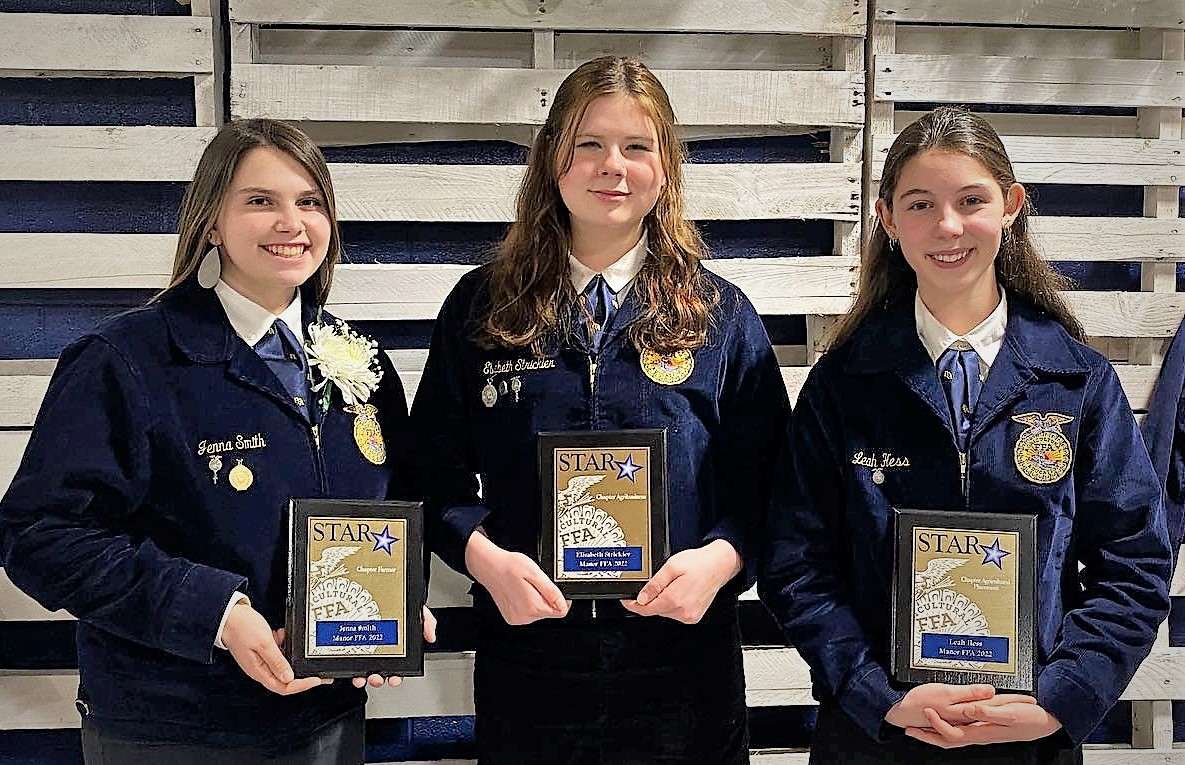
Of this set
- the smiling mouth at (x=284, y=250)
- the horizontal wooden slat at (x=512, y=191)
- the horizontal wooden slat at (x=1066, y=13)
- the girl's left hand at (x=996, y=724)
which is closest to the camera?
the girl's left hand at (x=996, y=724)

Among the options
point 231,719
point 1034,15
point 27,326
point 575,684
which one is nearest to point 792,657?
point 575,684

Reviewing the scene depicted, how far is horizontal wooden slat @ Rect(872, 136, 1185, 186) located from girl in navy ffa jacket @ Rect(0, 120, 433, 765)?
6.03 feet

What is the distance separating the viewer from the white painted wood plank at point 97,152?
2721 millimetres

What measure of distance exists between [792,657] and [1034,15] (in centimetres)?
176

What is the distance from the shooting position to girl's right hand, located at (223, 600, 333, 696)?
1.82m

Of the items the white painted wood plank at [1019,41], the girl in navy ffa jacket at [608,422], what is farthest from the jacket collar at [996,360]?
the white painted wood plank at [1019,41]

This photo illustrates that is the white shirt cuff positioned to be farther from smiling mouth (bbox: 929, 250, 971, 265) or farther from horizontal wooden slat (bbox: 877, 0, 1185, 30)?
horizontal wooden slat (bbox: 877, 0, 1185, 30)

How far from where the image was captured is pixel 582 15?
2807mm

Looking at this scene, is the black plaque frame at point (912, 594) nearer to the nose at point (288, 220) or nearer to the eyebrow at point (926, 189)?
the eyebrow at point (926, 189)

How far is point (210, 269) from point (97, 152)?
937mm

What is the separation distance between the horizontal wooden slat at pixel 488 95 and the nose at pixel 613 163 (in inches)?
30.4

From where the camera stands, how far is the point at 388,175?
9.19 feet

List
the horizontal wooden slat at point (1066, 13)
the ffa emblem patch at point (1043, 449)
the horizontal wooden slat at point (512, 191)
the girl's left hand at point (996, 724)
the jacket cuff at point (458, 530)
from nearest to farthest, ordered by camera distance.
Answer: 1. the girl's left hand at point (996, 724)
2. the ffa emblem patch at point (1043, 449)
3. the jacket cuff at point (458, 530)
4. the horizontal wooden slat at point (512, 191)
5. the horizontal wooden slat at point (1066, 13)

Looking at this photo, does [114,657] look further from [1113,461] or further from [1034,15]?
[1034,15]
